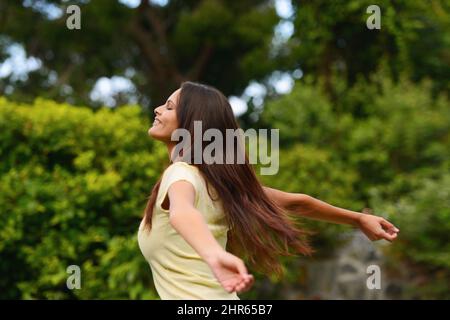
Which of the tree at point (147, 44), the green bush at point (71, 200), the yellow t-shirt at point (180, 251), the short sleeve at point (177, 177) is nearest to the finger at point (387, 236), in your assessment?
the yellow t-shirt at point (180, 251)

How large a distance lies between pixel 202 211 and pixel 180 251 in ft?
0.44

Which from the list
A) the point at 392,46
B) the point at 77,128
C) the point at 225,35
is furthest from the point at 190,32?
the point at 77,128

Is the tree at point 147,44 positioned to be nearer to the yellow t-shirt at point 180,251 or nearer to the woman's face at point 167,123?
the woman's face at point 167,123

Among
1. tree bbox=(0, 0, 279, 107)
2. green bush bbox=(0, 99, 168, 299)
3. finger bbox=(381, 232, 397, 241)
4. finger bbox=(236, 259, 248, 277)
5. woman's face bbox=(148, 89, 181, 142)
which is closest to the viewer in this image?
finger bbox=(236, 259, 248, 277)

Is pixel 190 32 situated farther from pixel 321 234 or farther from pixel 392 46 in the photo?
pixel 321 234

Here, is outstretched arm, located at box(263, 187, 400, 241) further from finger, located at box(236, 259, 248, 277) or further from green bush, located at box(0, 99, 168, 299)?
green bush, located at box(0, 99, 168, 299)

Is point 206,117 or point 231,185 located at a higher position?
point 206,117

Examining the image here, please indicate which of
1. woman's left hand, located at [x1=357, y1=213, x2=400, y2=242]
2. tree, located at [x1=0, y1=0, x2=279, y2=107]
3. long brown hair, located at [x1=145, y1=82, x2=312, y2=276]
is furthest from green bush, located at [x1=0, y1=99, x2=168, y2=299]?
tree, located at [x1=0, y1=0, x2=279, y2=107]

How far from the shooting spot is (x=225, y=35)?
13.2 metres

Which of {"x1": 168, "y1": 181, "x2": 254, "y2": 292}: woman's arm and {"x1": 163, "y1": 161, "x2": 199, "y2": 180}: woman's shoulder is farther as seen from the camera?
{"x1": 163, "y1": 161, "x2": 199, "y2": 180}: woman's shoulder

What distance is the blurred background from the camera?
5351 millimetres

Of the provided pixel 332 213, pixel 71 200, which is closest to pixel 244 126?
pixel 71 200

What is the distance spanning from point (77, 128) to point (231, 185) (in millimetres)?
3508

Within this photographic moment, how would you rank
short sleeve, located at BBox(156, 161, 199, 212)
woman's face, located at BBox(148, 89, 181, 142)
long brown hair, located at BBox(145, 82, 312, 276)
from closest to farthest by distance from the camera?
short sleeve, located at BBox(156, 161, 199, 212) < long brown hair, located at BBox(145, 82, 312, 276) < woman's face, located at BBox(148, 89, 181, 142)
